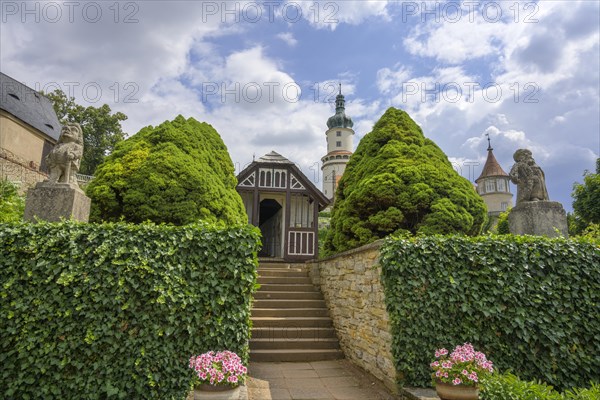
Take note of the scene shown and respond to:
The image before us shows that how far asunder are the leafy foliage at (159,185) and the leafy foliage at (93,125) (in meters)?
20.4

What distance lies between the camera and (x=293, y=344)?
6324mm

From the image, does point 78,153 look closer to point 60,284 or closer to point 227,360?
point 60,284

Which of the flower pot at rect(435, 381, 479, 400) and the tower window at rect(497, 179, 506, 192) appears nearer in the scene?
the flower pot at rect(435, 381, 479, 400)

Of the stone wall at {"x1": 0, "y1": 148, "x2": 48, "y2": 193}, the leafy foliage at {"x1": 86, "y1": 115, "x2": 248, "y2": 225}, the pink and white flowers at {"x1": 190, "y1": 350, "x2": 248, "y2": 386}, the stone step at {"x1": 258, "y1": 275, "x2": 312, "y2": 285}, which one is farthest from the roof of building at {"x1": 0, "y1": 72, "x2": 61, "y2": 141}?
the pink and white flowers at {"x1": 190, "y1": 350, "x2": 248, "y2": 386}

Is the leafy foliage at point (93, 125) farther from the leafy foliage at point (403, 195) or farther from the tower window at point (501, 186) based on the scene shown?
the tower window at point (501, 186)

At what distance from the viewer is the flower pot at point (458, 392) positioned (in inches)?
135

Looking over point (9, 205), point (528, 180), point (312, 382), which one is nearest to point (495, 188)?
point (528, 180)

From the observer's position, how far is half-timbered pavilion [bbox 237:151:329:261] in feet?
45.0

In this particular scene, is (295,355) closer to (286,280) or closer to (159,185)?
(286,280)

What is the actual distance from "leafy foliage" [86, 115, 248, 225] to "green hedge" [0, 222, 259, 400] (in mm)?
2354

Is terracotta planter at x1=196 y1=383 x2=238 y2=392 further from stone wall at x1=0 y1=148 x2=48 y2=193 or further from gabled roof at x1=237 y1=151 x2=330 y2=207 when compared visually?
stone wall at x1=0 y1=148 x2=48 y2=193

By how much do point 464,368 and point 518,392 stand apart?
0.54 m

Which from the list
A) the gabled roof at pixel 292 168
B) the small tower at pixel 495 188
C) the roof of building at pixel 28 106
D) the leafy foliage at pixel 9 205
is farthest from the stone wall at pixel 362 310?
the small tower at pixel 495 188

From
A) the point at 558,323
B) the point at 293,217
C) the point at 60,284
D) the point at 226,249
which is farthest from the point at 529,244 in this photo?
the point at 293,217
